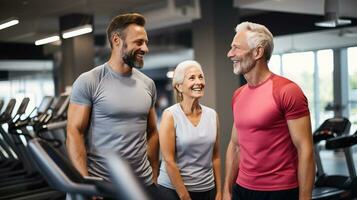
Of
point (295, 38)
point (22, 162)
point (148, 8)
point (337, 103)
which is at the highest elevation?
point (148, 8)

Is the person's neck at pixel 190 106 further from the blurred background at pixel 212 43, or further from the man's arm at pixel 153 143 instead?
the blurred background at pixel 212 43

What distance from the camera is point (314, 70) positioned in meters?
4.91

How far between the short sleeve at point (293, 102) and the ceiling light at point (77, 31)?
4.90m

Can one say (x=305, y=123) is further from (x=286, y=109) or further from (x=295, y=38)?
(x=295, y=38)

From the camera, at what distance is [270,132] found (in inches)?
70.8

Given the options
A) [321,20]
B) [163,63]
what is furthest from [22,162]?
[163,63]

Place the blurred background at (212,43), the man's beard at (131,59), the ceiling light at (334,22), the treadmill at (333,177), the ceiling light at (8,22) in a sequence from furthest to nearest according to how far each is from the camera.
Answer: the ceiling light at (8,22) → the blurred background at (212,43) → the ceiling light at (334,22) → the treadmill at (333,177) → the man's beard at (131,59)

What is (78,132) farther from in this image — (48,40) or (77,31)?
(48,40)

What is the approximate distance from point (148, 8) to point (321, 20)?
2327mm

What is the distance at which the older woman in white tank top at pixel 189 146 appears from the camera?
219 centimetres

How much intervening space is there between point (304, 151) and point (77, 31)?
500cm

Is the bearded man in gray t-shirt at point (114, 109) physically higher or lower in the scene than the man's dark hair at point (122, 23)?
lower

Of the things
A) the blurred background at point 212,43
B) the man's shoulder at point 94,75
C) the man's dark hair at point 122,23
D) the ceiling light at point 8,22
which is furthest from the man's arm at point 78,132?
the ceiling light at point 8,22

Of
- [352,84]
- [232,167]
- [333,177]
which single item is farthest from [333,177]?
[232,167]
